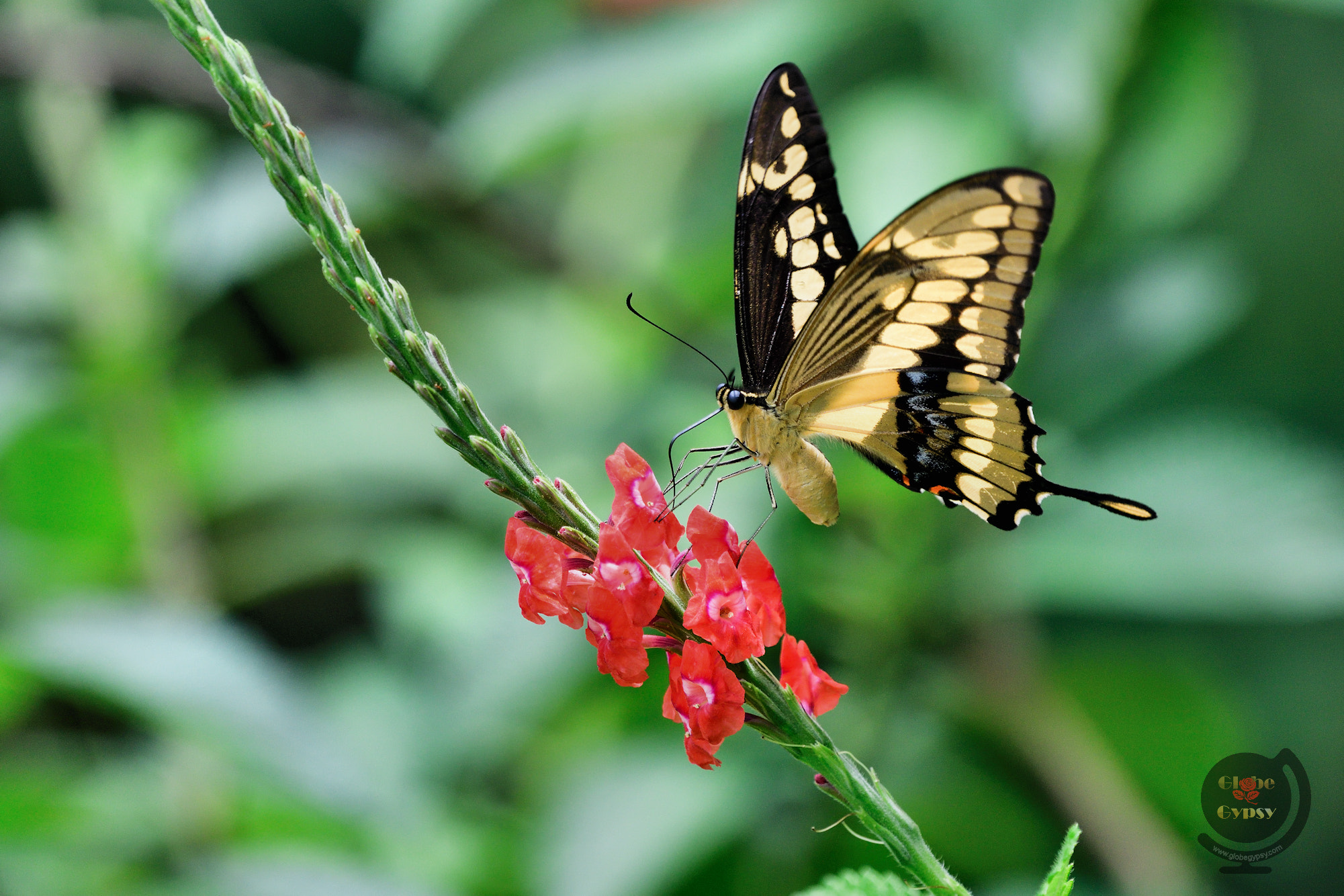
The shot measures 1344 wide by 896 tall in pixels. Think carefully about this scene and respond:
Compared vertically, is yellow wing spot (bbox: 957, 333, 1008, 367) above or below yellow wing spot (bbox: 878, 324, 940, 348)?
below

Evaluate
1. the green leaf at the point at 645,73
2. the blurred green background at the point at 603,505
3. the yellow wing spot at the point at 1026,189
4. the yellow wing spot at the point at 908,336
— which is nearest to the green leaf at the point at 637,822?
the blurred green background at the point at 603,505

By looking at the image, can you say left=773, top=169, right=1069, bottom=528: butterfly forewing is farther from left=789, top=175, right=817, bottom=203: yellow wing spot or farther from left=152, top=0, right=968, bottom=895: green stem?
left=152, top=0, right=968, bottom=895: green stem

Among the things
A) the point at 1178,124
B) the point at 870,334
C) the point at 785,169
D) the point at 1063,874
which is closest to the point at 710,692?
the point at 1063,874

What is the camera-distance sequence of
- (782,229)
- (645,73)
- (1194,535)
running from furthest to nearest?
(645,73) → (1194,535) → (782,229)

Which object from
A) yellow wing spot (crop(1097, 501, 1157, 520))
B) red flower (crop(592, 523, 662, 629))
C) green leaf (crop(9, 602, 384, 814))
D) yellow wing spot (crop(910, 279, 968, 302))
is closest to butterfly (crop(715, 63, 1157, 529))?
yellow wing spot (crop(910, 279, 968, 302))

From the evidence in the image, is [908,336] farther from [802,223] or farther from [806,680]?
[806,680]

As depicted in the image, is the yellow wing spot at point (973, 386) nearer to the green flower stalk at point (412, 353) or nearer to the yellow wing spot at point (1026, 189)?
the yellow wing spot at point (1026, 189)
